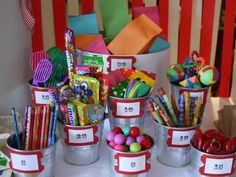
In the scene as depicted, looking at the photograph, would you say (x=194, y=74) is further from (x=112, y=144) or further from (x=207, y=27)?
(x=207, y=27)

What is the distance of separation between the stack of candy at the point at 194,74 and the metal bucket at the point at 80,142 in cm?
23

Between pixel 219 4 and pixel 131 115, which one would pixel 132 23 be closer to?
pixel 131 115

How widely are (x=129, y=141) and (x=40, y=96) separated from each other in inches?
11.2

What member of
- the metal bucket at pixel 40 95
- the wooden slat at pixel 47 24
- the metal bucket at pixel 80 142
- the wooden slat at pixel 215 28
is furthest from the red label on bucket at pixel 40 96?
the wooden slat at pixel 215 28

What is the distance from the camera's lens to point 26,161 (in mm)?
695

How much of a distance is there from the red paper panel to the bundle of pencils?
1280mm

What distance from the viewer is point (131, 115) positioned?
2.75 feet

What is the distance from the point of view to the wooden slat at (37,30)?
1752mm

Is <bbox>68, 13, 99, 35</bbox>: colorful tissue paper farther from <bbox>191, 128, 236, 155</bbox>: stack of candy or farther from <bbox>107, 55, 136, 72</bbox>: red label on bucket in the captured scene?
<bbox>191, 128, 236, 155</bbox>: stack of candy

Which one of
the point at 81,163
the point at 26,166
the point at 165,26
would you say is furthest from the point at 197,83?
the point at 165,26

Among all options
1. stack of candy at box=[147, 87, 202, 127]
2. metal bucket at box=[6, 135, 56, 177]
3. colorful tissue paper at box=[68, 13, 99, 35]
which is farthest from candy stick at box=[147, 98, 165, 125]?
colorful tissue paper at box=[68, 13, 99, 35]

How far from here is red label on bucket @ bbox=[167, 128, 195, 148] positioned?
782mm

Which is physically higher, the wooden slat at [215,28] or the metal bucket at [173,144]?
the wooden slat at [215,28]

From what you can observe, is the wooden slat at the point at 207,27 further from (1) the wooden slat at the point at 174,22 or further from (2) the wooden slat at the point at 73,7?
(2) the wooden slat at the point at 73,7
